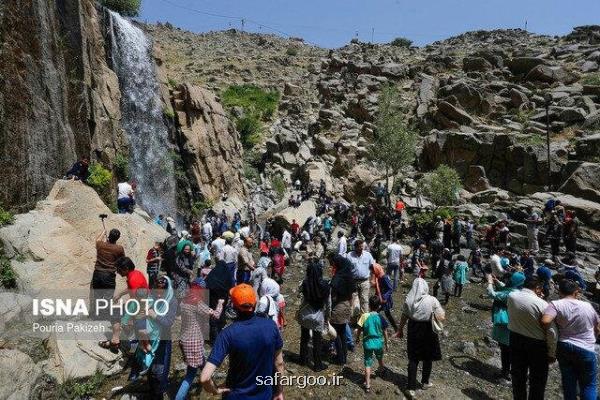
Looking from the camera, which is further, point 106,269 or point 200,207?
point 200,207

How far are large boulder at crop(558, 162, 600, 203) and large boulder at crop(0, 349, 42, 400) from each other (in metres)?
27.1

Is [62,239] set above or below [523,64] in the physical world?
below

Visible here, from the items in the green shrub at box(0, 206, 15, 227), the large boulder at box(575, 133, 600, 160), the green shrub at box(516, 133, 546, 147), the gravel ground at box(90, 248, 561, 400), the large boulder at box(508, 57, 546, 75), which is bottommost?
the gravel ground at box(90, 248, 561, 400)

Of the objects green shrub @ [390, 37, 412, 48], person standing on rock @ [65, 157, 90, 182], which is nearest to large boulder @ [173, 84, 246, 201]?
person standing on rock @ [65, 157, 90, 182]

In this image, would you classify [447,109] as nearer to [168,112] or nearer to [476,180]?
[476,180]

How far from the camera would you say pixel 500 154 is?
31.8 meters

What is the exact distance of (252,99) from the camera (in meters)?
41.2

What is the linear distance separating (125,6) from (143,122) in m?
16.1

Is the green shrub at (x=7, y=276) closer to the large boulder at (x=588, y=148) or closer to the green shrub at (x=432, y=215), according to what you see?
the green shrub at (x=432, y=215)

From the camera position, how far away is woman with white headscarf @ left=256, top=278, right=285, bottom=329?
5.91m

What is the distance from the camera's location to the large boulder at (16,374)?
4.82 metres

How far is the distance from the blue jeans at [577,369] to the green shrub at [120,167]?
17025 mm

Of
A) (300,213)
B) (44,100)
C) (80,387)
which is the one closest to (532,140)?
(300,213)

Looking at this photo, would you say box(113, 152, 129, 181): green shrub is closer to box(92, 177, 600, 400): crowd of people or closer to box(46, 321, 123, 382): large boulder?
box(92, 177, 600, 400): crowd of people
